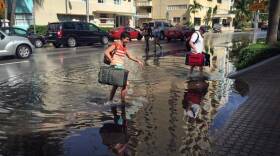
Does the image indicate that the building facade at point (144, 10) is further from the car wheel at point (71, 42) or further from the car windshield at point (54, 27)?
the car wheel at point (71, 42)

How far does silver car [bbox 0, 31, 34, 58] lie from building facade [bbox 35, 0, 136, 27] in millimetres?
22439

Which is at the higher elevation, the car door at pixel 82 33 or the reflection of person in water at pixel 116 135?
the car door at pixel 82 33

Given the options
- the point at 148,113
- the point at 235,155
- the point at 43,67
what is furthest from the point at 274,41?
the point at 235,155

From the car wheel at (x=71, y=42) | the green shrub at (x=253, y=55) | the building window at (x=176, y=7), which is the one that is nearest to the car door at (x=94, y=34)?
the car wheel at (x=71, y=42)

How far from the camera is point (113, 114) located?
8055 millimetres

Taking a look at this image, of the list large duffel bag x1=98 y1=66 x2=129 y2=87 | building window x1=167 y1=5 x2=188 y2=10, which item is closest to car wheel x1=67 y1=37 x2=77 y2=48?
large duffel bag x1=98 y1=66 x2=129 y2=87

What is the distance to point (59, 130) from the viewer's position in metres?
6.93

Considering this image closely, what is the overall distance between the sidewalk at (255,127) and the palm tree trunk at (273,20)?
630cm

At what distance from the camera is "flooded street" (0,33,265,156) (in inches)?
240

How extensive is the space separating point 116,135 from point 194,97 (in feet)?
11.8

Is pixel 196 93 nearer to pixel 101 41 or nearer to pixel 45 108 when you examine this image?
pixel 45 108

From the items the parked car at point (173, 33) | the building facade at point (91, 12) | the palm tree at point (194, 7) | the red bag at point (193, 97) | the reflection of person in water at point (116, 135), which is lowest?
the reflection of person in water at point (116, 135)

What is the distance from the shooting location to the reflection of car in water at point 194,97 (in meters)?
8.28

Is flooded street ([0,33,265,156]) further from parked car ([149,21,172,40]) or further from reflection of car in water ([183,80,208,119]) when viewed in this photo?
parked car ([149,21,172,40])
